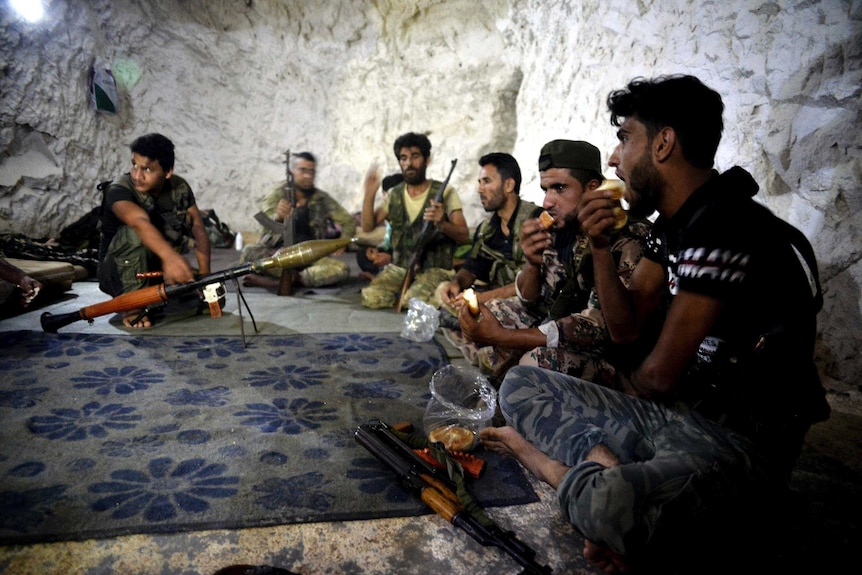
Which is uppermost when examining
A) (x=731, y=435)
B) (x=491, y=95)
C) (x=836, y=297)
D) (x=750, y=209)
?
(x=491, y=95)

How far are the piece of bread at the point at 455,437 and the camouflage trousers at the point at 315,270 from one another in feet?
12.3

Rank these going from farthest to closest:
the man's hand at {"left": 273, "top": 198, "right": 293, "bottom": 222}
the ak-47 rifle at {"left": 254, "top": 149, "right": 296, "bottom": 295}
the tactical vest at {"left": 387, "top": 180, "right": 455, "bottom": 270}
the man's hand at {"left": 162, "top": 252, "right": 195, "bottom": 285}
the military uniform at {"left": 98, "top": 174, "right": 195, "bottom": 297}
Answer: the man's hand at {"left": 273, "top": 198, "right": 293, "bottom": 222} < the ak-47 rifle at {"left": 254, "top": 149, "right": 296, "bottom": 295} < the tactical vest at {"left": 387, "top": 180, "right": 455, "bottom": 270} < the military uniform at {"left": 98, "top": 174, "right": 195, "bottom": 297} < the man's hand at {"left": 162, "top": 252, "right": 195, "bottom": 285}

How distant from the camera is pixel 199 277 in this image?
135 inches

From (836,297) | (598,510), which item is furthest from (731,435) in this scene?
(836,297)

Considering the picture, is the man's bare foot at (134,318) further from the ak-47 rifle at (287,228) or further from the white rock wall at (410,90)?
the white rock wall at (410,90)

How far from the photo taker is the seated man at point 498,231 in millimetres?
3559

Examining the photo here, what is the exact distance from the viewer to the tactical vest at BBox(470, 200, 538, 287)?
11.6 ft

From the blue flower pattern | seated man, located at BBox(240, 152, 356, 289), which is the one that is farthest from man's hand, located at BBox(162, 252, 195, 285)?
seated man, located at BBox(240, 152, 356, 289)

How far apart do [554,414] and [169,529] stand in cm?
141

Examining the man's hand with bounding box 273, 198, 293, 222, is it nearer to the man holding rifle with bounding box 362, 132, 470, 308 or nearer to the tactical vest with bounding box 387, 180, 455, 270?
the man holding rifle with bounding box 362, 132, 470, 308

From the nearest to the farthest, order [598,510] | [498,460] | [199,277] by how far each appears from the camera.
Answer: [598,510] → [498,460] → [199,277]

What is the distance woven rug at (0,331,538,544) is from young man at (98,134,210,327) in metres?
0.68

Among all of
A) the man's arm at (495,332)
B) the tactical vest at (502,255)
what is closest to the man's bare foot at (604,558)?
the man's arm at (495,332)

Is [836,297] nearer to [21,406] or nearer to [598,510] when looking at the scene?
[598,510]
